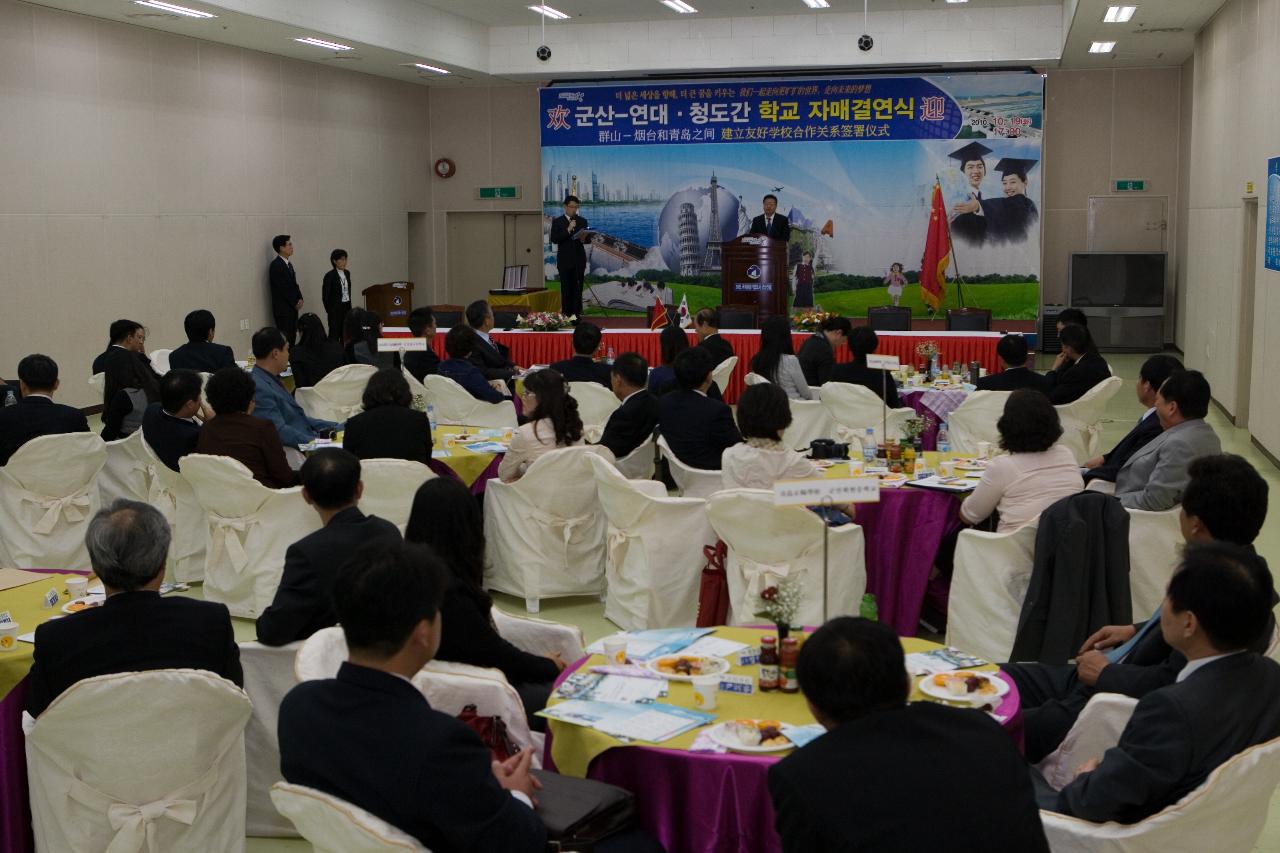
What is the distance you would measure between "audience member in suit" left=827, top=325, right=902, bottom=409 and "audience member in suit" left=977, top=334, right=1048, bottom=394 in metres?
0.74

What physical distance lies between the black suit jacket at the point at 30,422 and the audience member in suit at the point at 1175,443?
17.4ft

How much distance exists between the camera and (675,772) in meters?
3.20

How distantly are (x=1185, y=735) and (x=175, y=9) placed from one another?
12075 millimetres

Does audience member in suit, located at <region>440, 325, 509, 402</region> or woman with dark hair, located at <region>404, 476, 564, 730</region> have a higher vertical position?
audience member in suit, located at <region>440, 325, 509, 402</region>

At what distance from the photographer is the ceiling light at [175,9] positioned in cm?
1211

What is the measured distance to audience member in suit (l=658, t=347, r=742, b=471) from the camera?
6.91m

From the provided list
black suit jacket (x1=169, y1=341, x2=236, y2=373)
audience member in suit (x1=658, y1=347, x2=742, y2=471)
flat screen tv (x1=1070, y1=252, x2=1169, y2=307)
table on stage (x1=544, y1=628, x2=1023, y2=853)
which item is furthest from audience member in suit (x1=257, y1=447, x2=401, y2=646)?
flat screen tv (x1=1070, y1=252, x2=1169, y2=307)

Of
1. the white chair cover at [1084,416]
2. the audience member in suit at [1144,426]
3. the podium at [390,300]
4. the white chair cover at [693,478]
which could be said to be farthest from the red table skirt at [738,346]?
the audience member in suit at [1144,426]

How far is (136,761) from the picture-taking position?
130 inches

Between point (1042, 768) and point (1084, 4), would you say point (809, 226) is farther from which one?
point (1042, 768)

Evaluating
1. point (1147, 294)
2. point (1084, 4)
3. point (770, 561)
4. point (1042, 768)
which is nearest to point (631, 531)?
point (770, 561)

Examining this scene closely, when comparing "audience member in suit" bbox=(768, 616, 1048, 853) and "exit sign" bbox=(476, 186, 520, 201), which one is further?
"exit sign" bbox=(476, 186, 520, 201)

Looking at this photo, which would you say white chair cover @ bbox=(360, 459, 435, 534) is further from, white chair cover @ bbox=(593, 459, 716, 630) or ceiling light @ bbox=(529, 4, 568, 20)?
ceiling light @ bbox=(529, 4, 568, 20)

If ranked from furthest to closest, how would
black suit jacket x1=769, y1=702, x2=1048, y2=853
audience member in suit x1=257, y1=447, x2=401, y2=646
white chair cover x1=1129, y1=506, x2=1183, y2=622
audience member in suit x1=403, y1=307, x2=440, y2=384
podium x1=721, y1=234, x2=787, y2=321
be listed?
1. podium x1=721, y1=234, x2=787, y2=321
2. audience member in suit x1=403, y1=307, x2=440, y2=384
3. white chair cover x1=1129, y1=506, x2=1183, y2=622
4. audience member in suit x1=257, y1=447, x2=401, y2=646
5. black suit jacket x1=769, y1=702, x2=1048, y2=853
